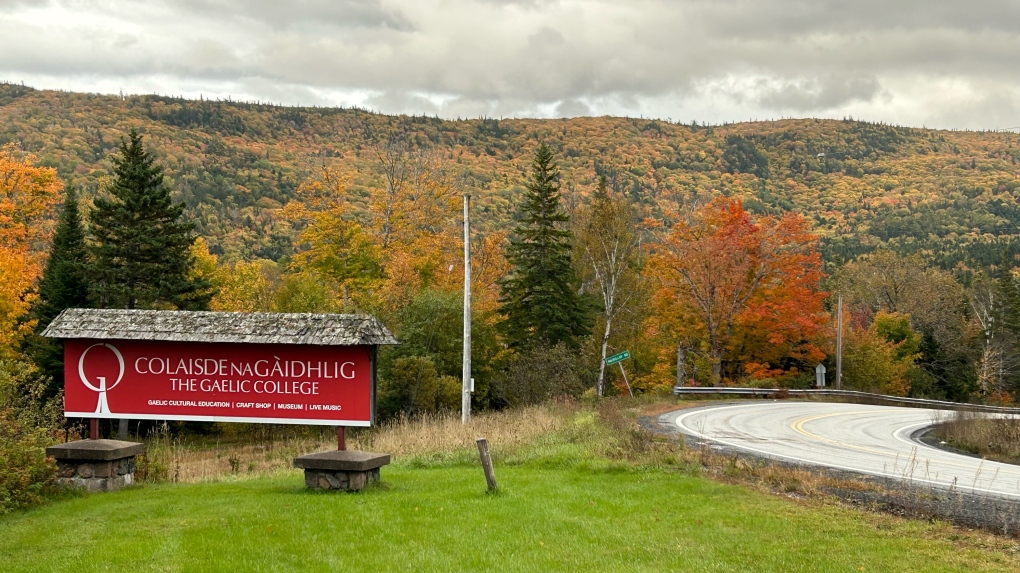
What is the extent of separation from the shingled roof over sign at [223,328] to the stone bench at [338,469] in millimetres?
1871

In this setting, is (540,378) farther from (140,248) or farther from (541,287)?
(140,248)

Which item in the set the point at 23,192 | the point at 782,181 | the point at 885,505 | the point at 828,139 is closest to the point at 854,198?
the point at 782,181

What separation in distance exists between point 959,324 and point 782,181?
98.6 m

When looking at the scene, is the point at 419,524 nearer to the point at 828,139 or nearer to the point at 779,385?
the point at 779,385

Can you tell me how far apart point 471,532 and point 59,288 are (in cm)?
3980

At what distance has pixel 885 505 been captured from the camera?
482 inches

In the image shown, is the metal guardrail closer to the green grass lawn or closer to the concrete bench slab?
the green grass lawn

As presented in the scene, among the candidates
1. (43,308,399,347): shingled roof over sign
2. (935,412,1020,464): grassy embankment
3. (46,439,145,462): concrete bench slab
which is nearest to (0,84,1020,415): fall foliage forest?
(935,412,1020,464): grassy embankment

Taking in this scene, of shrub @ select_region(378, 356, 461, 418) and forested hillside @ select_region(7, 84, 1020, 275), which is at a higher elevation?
forested hillside @ select_region(7, 84, 1020, 275)

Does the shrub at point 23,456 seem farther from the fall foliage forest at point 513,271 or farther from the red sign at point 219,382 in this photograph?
the fall foliage forest at point 513,271

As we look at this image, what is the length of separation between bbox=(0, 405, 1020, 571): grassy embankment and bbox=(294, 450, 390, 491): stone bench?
0.39m

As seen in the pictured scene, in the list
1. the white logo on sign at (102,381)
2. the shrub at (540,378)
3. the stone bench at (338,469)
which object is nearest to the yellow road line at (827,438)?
the shrub at (540,378)

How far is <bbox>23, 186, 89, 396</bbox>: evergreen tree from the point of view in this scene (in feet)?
134

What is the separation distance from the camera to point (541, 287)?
152 ft
